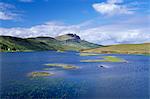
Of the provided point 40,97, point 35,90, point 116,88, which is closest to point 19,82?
point 35,90

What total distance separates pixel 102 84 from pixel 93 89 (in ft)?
14.6

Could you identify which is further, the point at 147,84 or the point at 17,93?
the point at 147,84

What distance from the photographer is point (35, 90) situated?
1502 inches

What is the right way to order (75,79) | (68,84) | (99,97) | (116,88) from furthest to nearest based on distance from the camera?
(75,79) < (68,84) < (116,88) < (99,97)

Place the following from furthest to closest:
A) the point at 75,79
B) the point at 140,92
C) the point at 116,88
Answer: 1. the point at 75,79
2. the point at 116,88
3. the point at 140,92

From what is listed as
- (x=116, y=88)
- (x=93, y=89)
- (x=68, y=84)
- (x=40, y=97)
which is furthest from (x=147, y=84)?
(x=40, y=97)

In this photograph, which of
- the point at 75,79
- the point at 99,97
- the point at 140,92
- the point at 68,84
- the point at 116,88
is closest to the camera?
the point at 99,97

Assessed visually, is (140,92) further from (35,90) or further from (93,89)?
(35,90)

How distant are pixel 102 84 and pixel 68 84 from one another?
544 centimetres

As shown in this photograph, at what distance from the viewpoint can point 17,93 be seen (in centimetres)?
3612

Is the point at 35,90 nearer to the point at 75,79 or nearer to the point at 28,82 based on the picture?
the point at 28,82

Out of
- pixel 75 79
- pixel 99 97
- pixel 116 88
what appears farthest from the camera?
pixel 75 79

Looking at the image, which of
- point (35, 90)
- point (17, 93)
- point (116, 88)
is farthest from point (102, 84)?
point (17, 93)

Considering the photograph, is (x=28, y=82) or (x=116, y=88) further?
(x=28, y=82)
